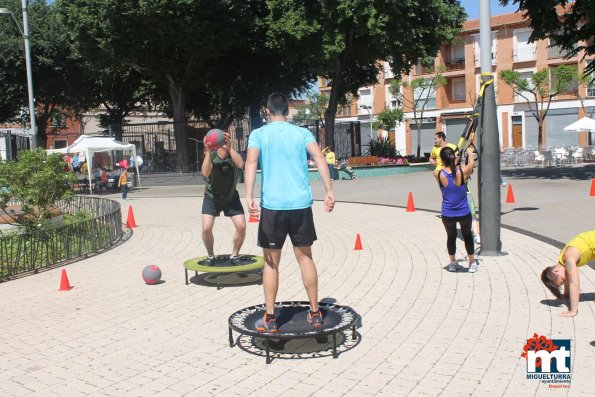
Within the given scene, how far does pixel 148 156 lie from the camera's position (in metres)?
31.7

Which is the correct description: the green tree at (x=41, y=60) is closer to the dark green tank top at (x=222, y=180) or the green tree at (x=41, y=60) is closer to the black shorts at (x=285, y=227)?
the dark green tank top at (x=222, y=180)

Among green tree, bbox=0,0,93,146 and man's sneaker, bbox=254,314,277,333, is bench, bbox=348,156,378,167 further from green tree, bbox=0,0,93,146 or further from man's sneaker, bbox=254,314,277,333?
man's sneaker, bbox=254,314,277,333

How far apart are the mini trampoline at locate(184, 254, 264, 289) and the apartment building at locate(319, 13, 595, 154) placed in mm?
42743

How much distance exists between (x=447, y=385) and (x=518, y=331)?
1.43 metres

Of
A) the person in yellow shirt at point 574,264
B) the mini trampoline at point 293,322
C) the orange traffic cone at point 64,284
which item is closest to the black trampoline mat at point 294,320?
the mini trampoline at point 293,322

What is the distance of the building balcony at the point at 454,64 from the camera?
5664 centimetres

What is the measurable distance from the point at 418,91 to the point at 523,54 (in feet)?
34.2

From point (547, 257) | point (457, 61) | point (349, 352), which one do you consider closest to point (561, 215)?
point (547, 257)

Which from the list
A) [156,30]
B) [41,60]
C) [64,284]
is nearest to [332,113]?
[156,30]

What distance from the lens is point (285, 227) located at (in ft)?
16.6

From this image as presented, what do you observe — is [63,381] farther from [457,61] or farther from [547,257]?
[457,61]

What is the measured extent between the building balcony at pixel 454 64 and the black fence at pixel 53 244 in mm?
50138

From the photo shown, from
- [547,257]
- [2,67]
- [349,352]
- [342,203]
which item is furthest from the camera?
[2,67]

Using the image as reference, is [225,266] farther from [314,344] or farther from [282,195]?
[282,195]
